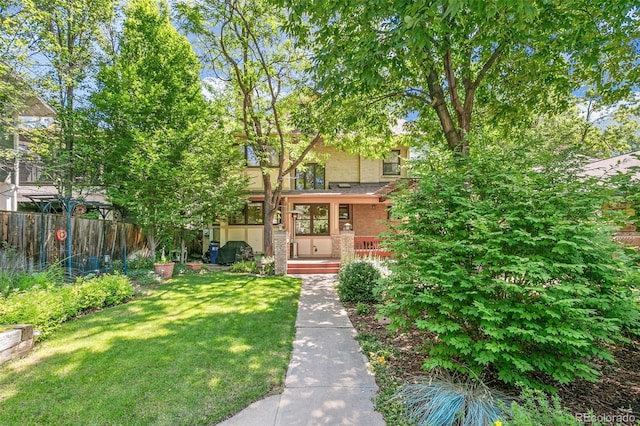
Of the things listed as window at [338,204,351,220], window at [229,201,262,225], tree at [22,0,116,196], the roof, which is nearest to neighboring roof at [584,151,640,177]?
the roof

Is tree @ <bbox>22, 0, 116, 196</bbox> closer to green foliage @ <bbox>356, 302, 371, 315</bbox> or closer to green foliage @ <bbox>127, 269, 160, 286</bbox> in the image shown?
green foliage @ <bbox>127, 269, 160, 286</bbox>

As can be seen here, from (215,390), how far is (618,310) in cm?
466

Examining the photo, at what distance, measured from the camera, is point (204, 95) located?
13.9 meters

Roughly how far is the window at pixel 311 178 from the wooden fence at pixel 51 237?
8888mm

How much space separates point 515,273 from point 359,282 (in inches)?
175

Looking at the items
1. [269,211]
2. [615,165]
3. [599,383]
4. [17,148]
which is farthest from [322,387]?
[17,148]

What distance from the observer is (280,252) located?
1106cm

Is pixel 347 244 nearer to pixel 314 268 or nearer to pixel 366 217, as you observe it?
pixel 314 268

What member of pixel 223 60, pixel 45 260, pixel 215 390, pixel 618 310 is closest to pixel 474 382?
pixel 618 310

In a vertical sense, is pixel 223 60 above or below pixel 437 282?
above

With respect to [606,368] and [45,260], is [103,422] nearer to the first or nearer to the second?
[606,368]

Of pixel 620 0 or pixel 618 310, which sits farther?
pixel 620 0

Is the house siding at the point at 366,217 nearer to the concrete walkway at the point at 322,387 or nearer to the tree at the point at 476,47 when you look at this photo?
the tree at the point at 476,47

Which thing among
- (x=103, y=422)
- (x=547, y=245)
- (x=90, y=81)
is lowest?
(x=103, y=422)
